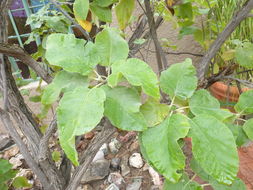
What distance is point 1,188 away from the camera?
92 centimetres

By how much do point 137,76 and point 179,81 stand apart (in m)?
0.12

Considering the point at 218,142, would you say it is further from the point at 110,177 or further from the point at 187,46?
the point at 187,46

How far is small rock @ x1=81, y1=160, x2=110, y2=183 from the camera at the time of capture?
1422 millimetres

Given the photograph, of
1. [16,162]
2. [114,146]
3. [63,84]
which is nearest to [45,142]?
[63,84]

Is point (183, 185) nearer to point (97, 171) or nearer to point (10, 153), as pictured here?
point (97, 171)

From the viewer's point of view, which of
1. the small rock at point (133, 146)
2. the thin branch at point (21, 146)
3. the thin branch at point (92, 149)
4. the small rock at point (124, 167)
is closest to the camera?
the thin branch at point (92, 149)

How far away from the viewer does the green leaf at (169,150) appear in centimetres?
38

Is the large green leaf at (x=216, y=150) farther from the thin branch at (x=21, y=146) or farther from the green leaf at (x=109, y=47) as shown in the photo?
the thin branch at (x=21, y=146)

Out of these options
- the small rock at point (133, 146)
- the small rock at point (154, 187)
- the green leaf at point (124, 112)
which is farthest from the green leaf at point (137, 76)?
the small rock at point (133, 146)

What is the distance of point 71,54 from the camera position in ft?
1.48

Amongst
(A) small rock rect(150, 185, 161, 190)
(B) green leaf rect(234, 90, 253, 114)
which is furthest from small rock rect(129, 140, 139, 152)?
(B) green leaf rect(234, 90, 253, 114)

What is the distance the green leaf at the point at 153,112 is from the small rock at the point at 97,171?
3.54 ft

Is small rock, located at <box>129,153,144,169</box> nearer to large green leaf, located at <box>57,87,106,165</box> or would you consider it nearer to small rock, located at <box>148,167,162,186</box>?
small rock, located at <box>148,167,162,186</box>

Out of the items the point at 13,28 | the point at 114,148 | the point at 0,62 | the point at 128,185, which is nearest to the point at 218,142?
the point at 0,62
